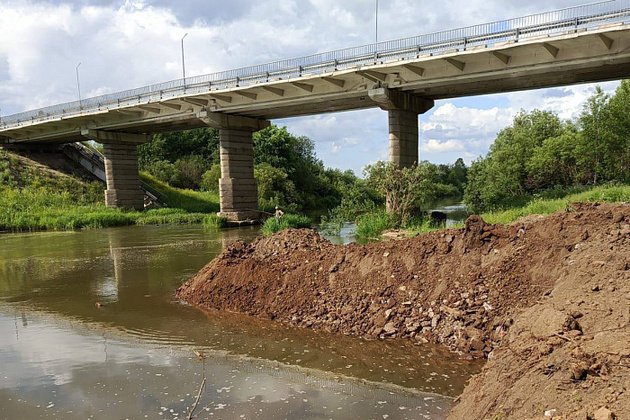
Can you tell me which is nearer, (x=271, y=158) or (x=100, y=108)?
(x=100, y=108)

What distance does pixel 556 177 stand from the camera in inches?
1355

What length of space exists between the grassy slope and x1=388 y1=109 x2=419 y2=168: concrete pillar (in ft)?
42.9

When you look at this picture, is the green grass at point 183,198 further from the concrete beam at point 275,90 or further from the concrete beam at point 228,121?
the concrete beam at point 275,90

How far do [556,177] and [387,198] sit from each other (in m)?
19.9

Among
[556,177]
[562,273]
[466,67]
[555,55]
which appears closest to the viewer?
[562,273]

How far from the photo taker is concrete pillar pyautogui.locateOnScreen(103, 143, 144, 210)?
133 ft

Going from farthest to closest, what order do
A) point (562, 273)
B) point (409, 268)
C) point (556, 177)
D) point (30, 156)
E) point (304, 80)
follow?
point (30, 156) < point (556, 177) < point (304, 80) < point (409, 268) < point (562, 273)

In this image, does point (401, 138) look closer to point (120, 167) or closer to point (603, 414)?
point (603, 414)

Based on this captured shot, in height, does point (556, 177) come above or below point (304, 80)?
below

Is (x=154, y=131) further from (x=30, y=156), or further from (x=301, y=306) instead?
(x=301, y=306)

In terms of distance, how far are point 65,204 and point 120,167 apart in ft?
18.2

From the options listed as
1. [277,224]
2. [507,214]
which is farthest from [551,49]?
[277,224]

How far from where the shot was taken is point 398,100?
23250 millimetres

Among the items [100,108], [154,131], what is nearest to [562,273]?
[100,108]
